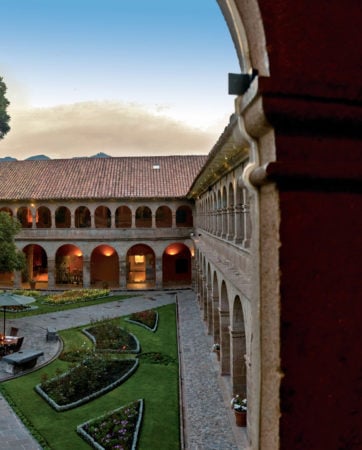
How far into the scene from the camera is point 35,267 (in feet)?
122

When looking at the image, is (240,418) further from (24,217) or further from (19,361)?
(24,217)

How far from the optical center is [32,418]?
34.7ft

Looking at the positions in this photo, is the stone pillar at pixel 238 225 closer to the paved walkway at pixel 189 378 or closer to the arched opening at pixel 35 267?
the paved walkway at pixel 189 378

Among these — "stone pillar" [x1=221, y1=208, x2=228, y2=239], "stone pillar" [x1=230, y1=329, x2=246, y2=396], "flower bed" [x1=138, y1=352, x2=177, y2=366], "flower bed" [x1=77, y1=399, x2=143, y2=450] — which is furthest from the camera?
"flower bed" [x1=138, y1=352, x2=177, y2=366]

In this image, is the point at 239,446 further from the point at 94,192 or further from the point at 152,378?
the point at 94,192

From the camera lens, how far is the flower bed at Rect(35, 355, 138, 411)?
11.6 meters

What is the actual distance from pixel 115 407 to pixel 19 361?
168 inches

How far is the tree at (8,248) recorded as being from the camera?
65.7 feet

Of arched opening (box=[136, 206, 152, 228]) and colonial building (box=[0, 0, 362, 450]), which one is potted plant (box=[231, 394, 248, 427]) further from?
arched opening (box=[136, 206, 152, 228])

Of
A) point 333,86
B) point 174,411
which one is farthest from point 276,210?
point 174,411

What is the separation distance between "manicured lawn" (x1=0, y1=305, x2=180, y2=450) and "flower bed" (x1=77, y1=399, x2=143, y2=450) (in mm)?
176

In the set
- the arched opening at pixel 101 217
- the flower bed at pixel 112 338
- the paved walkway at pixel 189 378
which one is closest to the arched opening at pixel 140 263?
the arched opening at pixel 101 217

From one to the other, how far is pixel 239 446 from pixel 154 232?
77.0 ft

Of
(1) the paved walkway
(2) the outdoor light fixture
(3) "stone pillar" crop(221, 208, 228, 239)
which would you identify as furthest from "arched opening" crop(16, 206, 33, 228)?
(2) the outdoor light fixture
